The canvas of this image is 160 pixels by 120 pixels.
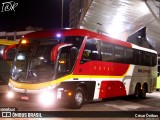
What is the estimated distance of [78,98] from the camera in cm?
1325

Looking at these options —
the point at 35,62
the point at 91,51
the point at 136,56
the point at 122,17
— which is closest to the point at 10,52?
the point at 35,62

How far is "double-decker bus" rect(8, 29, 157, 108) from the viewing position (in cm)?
1227

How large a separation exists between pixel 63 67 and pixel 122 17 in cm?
1284

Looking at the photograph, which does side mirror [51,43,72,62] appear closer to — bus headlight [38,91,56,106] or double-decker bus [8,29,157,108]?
double-decker bus [8,29,157,108]

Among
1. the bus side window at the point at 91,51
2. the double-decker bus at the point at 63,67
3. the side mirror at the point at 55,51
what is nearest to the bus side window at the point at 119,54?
the double-decker bus at the point at 63,67

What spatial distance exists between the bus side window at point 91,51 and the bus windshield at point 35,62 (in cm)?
61

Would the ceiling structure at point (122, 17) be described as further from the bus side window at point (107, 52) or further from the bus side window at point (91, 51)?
the bus side window at point (91, 51)

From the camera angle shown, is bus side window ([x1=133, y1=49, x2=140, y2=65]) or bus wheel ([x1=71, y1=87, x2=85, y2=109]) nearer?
bus wheel ([x1=71, y1=87, x2=85, y2=109])

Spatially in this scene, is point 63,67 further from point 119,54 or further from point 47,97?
point 119,54

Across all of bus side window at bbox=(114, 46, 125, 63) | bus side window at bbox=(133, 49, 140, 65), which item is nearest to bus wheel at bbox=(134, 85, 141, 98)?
bus side window at bbox=(133, 49, 140, 65)

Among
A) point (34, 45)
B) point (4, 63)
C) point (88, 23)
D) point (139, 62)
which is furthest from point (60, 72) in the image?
point (88, 23)

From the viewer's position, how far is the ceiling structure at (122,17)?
20.5 metres

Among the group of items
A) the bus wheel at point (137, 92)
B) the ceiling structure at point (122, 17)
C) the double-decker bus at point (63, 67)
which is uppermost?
the ceiling structure at point (122, 17)

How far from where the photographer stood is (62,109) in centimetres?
1296
